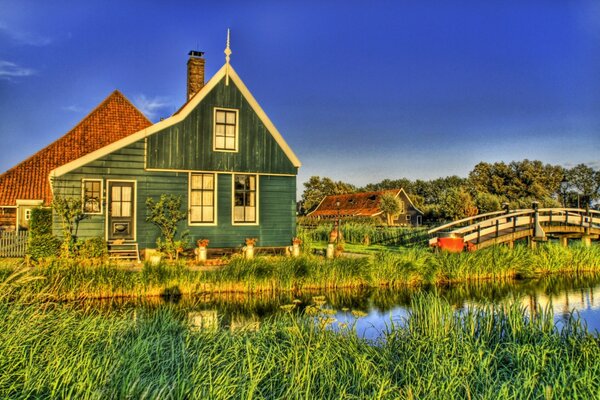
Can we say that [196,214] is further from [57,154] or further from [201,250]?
[57,154]

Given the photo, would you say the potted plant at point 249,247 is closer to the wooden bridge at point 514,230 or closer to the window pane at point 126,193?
the window pane at point 126,193

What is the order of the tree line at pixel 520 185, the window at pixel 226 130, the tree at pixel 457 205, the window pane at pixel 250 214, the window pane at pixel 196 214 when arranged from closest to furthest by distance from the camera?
the window pane at pixel 196 214 < the window at pixel 226 130 < the window pane at pixel 250 214 < the tree at pixel 457 205 < the tree line at pixel 520 185

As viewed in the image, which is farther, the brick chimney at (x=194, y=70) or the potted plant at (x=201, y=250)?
the brick chimney at (x=194, y=70)

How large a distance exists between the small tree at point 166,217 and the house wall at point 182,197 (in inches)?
9.0

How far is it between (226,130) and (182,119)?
153cm

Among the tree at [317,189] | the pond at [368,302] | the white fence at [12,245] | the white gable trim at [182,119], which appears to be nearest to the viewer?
the pond at [368,302]

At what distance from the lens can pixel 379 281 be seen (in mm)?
14711

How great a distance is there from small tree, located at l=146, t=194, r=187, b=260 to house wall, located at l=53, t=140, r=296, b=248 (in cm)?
23

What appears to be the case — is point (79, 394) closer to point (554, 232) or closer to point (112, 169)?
point (112, 169)

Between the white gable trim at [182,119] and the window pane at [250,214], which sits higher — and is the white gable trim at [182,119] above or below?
above

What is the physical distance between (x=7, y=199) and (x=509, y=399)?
71.0 ft

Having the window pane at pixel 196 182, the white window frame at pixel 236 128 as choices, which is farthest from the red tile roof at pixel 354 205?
the window pane at pixel 196 182

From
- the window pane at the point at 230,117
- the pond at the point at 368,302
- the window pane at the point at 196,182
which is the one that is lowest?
the pond at the point at 368,302

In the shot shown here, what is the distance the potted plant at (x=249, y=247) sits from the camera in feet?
52.2
